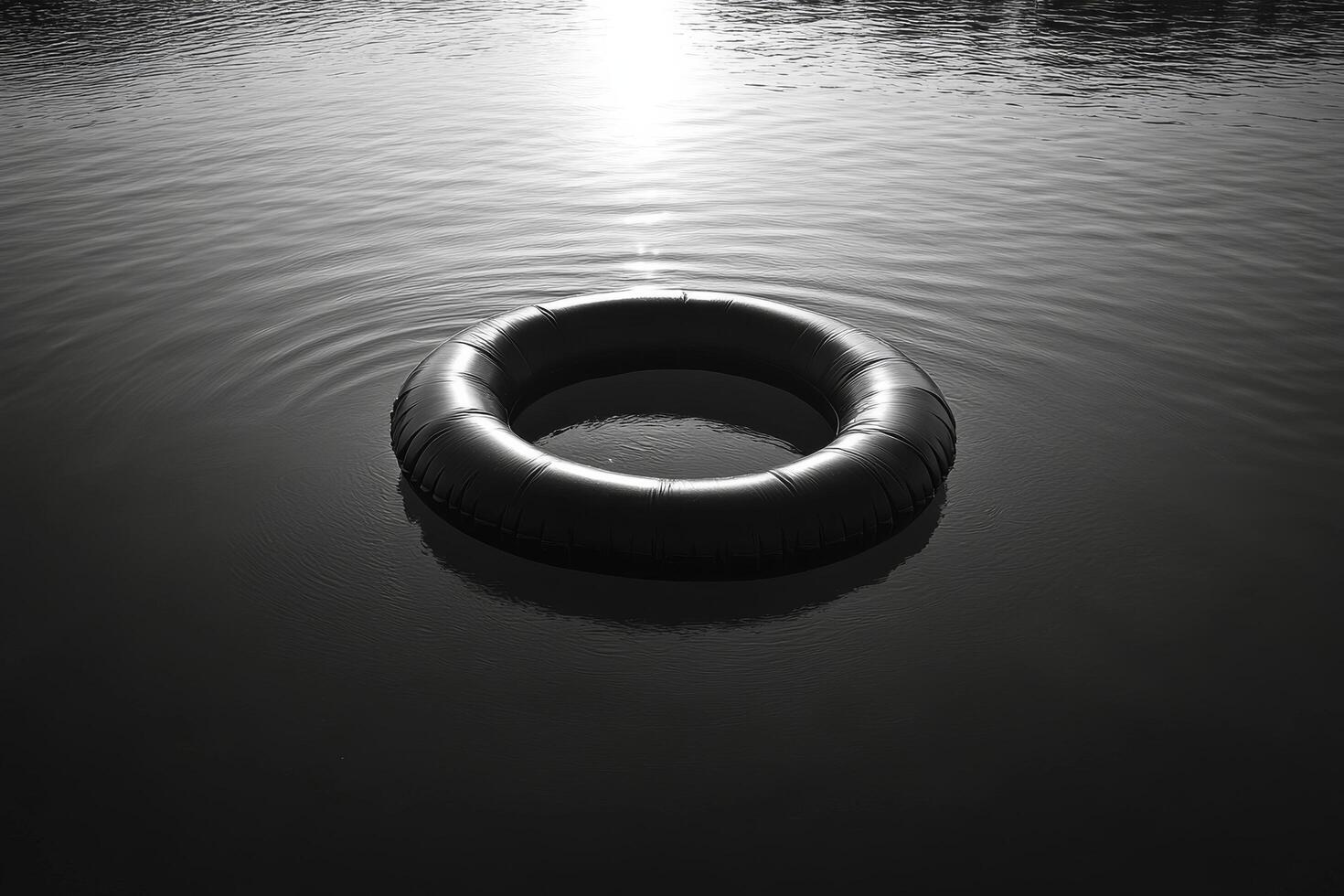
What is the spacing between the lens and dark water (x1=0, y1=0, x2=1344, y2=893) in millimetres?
3748

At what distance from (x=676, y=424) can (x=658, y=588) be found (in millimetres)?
1843

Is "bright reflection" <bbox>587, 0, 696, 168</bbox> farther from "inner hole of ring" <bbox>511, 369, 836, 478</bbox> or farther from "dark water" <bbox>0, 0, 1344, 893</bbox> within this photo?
"inner hole of ring" <bbox>511, 369, 836, 478</bbox>

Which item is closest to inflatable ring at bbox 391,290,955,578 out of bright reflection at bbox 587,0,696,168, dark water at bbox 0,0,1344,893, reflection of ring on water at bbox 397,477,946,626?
reflection of ring on water at bbox 397,477,946,626

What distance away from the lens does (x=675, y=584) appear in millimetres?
5008

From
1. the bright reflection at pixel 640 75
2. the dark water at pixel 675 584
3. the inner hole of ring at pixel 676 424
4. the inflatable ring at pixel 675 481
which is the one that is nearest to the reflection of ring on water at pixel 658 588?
the dark water at pixel 675 584

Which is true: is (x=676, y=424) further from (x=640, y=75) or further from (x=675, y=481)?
(x=640, y=75)

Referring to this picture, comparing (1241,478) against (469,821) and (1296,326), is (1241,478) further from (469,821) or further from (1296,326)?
(469,821)

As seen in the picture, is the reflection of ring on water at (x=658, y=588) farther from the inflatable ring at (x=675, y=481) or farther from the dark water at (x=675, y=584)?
the inflatable ring at (x=675, y=481)

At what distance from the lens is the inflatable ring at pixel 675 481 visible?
4781 mm

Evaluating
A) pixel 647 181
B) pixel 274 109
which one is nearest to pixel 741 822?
pixel 647 181

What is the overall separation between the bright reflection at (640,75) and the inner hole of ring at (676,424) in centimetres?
633

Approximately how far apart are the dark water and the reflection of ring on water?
0.02 m

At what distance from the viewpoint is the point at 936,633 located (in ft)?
15.7

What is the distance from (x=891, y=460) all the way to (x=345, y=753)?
121 inches
